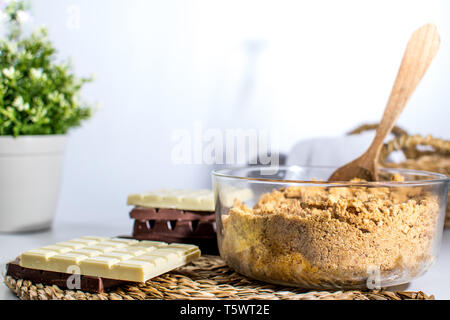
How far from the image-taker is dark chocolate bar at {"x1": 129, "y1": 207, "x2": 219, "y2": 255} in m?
0.69

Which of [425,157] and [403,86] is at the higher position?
[403,86]

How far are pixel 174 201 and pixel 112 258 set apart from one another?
7.2 inches

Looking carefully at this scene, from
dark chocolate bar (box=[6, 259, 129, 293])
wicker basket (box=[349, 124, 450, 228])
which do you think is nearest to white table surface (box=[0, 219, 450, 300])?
dark chocolate bar (box=[6, 259, 129, 293])

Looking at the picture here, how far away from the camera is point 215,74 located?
1.24 metres

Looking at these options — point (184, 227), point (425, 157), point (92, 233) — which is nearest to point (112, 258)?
point (184, 227)

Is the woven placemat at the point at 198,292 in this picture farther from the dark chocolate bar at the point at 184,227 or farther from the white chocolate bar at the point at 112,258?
the dark chocolate bar at the point at 184,227

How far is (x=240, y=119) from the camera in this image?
4.16ft

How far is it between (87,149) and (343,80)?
70cm

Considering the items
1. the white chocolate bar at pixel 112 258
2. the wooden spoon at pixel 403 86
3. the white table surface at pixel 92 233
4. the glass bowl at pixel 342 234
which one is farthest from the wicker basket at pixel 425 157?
→ the white chocolate bar at pixel 112 258

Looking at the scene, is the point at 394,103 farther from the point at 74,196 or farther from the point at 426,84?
the point at 74,196

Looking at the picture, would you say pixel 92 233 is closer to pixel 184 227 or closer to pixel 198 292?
pixel 184 227

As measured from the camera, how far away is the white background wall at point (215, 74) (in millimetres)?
1193
